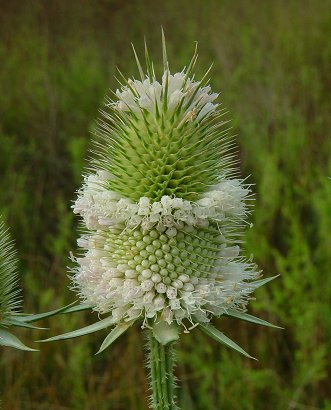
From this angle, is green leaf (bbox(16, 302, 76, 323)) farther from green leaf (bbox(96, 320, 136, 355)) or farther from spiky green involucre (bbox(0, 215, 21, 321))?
green leaf (bbox(96, 320, 136, 355))

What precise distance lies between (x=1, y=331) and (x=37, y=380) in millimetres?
2333

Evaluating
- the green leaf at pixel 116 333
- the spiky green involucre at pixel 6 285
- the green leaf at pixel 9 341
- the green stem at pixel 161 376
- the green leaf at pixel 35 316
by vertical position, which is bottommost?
the green stem at pixel 161 376

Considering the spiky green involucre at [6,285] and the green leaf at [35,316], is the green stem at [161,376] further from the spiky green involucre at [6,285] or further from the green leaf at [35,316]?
the spiky green involucre at [6,285]

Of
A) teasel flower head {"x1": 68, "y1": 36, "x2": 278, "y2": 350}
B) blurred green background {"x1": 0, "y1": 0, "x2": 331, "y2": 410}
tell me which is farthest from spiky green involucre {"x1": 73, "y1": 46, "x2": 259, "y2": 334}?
blurred green background {"x1": 0, "y1": 0, "x2": 331, "y2": 410}

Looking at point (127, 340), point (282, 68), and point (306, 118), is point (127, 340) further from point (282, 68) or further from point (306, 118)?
point (282, 68)

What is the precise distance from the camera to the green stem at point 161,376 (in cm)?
217

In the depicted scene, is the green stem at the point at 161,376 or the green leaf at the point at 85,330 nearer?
the green leaf at the point at 85,330

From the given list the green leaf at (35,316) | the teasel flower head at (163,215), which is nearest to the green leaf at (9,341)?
the green leaf at (35,316)

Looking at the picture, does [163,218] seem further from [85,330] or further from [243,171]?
[243,171]

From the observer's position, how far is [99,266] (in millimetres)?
2391

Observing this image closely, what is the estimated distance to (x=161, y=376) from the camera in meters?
2.21

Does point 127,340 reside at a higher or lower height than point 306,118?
lower

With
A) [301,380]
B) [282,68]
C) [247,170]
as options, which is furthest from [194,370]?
[282,68]

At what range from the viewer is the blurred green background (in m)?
4.35
